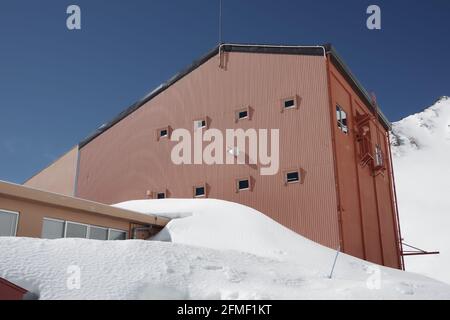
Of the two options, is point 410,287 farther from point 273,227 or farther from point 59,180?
point 59,180

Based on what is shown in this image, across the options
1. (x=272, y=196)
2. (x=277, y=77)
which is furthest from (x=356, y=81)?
(x=272, y=196)

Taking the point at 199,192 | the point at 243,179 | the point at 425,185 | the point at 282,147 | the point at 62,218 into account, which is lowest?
the point at 62,218


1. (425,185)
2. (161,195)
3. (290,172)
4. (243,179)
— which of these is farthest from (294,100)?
(425,185)

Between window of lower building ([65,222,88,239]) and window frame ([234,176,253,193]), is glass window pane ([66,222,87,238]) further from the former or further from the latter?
window frame ([234,176,253,193])

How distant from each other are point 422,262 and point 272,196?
44.3 m

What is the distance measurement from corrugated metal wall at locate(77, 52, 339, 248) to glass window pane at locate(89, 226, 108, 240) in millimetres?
7129

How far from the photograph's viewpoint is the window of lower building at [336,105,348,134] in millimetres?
22264

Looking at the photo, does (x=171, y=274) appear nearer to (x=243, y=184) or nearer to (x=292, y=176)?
(x=292, y=176)

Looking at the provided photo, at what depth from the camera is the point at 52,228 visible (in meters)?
15.4

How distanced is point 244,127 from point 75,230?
34.7ft

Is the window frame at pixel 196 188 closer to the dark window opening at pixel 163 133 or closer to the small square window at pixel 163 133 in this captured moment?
the small square window at pixel 163 133

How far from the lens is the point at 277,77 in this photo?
22.8m

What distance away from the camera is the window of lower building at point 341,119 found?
2226cm

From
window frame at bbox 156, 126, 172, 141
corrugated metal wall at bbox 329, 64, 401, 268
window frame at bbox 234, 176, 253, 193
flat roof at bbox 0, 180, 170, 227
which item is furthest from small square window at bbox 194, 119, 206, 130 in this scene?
corrugated metal wall at bbox 329, 64, 401, 268
